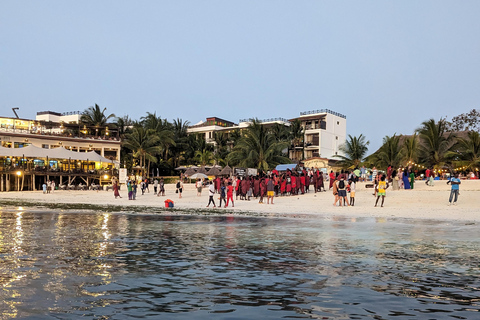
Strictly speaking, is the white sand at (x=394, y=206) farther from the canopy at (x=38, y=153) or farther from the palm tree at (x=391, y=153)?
the canopy at (x=38, y=153)

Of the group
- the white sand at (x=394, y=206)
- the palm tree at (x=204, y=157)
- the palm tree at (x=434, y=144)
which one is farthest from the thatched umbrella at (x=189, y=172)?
the palm tree at (x=434, y=144)

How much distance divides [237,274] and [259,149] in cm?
4198

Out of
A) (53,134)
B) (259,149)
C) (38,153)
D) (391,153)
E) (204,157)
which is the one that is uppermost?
(53,134)

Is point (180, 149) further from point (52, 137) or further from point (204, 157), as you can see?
point (52, 137)

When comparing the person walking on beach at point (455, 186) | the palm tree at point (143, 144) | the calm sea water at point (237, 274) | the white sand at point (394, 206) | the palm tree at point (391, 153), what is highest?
the palm tree at point (143, 144)

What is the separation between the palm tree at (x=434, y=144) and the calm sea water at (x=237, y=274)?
3121 centimetres

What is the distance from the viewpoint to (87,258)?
9766mm

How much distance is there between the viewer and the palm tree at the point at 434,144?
143 ft

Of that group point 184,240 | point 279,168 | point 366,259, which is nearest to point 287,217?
point 184,240

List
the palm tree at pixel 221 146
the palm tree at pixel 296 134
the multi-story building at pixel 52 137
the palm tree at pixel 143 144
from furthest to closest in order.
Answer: the palm tree at pixel 296 134 < the palm tree at pixel 221 146 < the palm tree at pixel 143 144 < the multi-story building at pixel 52 137

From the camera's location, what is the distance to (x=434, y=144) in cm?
4384

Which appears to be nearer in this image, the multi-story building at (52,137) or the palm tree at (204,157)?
the multi-story building at (52,137)

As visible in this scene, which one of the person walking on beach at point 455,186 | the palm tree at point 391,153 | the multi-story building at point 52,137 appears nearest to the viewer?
the person walking on beach at point 455,186

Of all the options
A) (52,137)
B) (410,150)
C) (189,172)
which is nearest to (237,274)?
(410,150)
